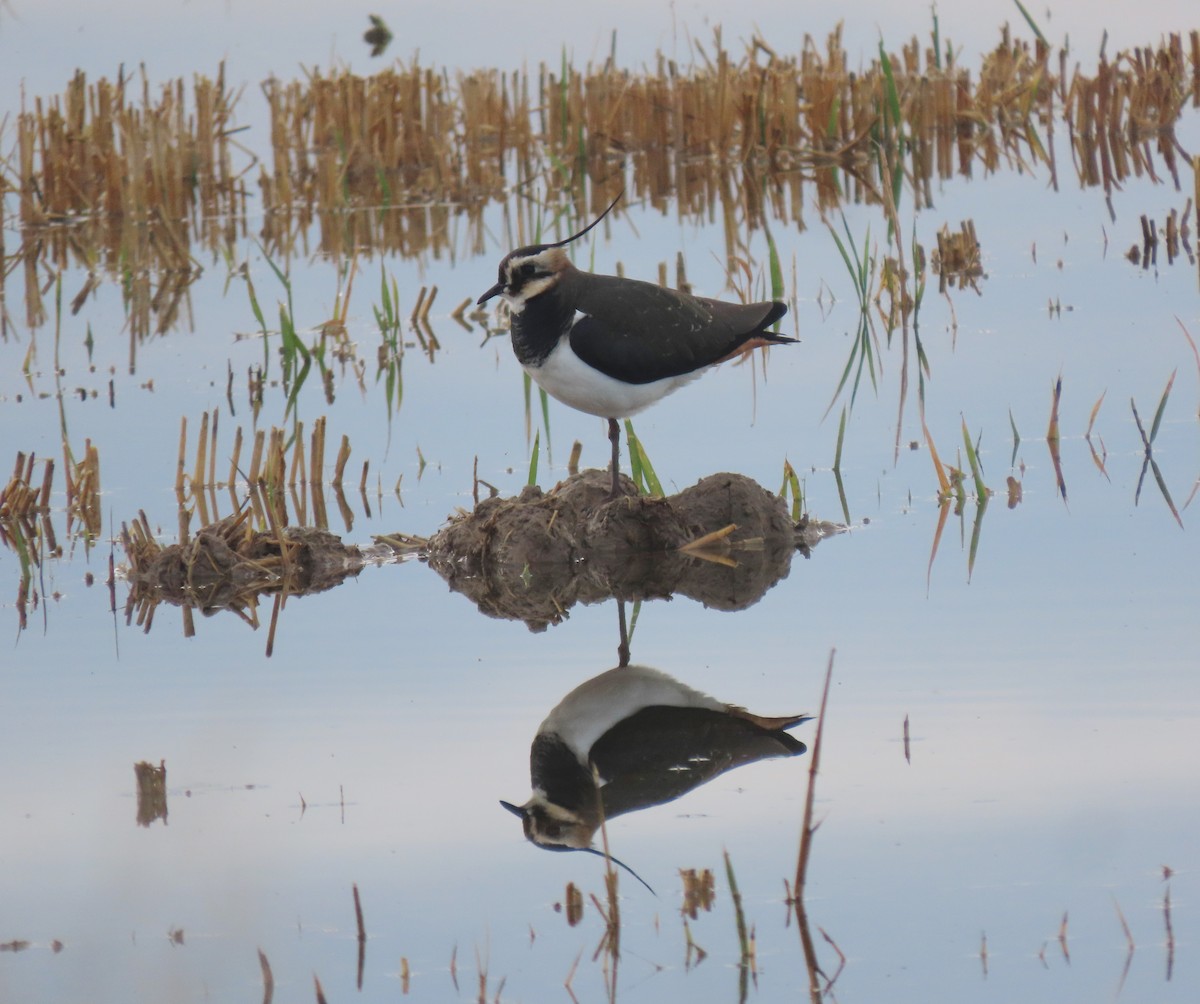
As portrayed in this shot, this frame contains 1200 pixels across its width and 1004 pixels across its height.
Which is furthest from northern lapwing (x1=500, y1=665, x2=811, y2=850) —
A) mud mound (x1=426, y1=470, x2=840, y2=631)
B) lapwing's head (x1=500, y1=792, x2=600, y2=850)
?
mud mound (x1=426, y1=470, x2=840, y2=631)

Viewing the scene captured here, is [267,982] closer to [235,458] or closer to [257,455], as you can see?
[235,458]

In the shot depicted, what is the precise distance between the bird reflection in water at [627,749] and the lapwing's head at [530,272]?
1702 millimetres

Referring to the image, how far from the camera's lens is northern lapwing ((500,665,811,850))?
460 centimetres

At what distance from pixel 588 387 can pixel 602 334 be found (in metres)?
0.19

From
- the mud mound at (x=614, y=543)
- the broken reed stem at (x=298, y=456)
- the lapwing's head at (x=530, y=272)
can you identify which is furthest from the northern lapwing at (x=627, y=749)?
the broken reed stem at (x=298, y=456)

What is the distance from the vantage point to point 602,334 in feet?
21.4

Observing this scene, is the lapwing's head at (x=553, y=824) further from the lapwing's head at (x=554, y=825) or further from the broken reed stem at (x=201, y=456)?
the broken reed stem at (x=201, y=456)

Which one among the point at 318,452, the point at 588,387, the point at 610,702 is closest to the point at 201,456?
the point at 318,452

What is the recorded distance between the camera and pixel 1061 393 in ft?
29.6

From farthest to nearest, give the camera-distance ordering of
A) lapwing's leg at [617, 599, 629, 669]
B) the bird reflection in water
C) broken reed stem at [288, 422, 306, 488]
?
broken reed stem at [288, 422, 306, 488], lapwing's leg at [617, 599, 629, 669], the bird reflection in water

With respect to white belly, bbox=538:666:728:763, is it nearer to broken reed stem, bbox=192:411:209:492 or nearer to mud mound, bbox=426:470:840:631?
mud mound, bbox=426:470:840:631

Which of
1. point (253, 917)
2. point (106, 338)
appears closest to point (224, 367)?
point (106, 338)

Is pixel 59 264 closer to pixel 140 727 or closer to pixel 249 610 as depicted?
pixel 249 610

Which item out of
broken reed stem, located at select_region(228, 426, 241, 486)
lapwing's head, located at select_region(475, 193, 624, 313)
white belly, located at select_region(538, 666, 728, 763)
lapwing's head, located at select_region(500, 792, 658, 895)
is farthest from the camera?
broken reed stem, located at select_region(228, 426, 241, 486)
